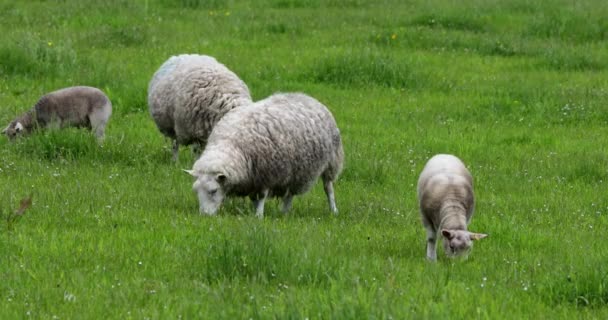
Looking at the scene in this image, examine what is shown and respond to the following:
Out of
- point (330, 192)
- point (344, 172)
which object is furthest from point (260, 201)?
point (344, 172)

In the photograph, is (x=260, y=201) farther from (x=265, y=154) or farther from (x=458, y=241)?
(x=458, y=241)

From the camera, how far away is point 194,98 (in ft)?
37.2

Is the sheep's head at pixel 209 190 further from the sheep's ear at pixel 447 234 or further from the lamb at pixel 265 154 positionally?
the sheep's ear at pixel 447 234

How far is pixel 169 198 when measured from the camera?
9.80m

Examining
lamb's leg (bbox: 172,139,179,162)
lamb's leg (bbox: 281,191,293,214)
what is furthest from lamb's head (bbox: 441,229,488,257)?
lamb's leg (bbox: 172,139,179,162)

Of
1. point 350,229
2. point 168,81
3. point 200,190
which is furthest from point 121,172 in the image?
point 350,229

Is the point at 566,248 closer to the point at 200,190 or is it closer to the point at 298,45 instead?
the point at 200,190

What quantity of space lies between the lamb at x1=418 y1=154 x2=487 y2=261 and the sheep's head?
1.79m

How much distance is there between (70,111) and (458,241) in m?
6.68

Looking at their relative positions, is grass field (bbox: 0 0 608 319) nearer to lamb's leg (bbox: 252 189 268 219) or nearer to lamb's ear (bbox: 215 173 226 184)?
lamb's leg (bbox: 252 189 268 219)

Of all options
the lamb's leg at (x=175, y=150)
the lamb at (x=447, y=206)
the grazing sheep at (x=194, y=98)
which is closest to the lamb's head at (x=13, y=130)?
the grazing sheep at (x=194, y=98)

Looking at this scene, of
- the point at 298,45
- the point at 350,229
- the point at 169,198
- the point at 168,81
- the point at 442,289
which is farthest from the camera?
the point at 298,45

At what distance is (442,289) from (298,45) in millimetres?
12600

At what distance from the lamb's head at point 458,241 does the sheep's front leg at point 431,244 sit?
304 mm
